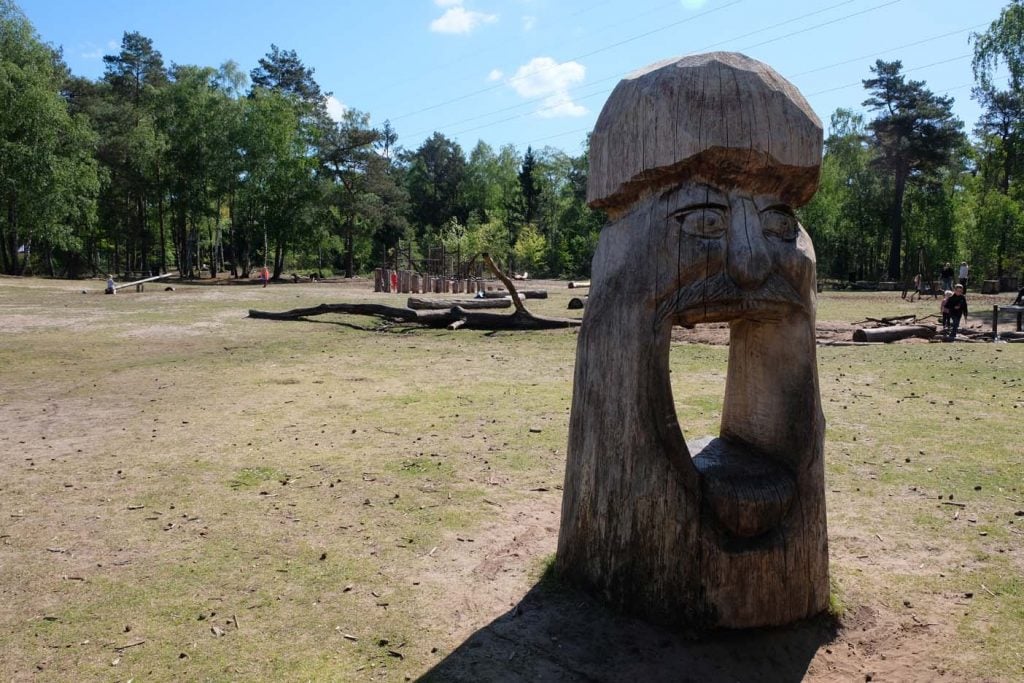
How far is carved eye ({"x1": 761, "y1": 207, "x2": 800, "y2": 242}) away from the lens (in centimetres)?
301

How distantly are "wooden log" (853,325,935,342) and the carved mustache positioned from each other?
1238 cm

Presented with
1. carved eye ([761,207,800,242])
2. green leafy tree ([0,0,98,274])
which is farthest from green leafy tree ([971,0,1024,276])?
green leafy tree ([0,0,98,274])

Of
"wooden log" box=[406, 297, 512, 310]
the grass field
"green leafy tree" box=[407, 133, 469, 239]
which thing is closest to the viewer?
the grass field

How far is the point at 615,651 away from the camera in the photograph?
9.29 feet

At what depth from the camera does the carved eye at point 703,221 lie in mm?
2938

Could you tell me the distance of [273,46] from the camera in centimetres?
5141

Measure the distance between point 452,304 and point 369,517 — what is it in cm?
1609

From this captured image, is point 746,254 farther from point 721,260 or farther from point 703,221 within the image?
point 703,221

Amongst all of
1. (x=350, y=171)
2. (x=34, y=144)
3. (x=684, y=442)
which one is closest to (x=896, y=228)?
(x=350, y=171)

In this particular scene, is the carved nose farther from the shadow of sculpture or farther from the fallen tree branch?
the fallen tree branch

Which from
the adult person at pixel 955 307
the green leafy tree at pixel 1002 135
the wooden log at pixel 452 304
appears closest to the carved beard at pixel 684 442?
the adult person at pixel 955 307

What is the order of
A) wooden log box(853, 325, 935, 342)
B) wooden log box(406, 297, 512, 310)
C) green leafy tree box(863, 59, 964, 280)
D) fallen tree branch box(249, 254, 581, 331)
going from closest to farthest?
1. wooden log box(853, 325, 935, 342)
2. fallen tree branch box(249, 254, 581, 331)
3. wooden log box(406, 297, 512, 310)
4. green leafy tree box(863, 59, 964, 280)

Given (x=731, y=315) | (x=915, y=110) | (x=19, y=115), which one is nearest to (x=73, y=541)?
(x=731, y=315)

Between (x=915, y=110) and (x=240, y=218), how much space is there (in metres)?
42.1
